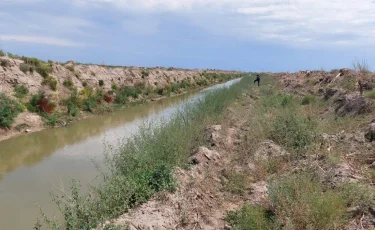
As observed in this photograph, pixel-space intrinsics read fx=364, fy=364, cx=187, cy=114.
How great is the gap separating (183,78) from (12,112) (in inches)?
1311

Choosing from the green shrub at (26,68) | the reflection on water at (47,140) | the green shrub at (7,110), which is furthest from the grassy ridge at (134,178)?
the green shrub at (26,68)

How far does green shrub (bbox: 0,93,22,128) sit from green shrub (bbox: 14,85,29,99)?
4.15ft

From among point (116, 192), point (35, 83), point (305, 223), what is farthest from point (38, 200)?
point (35, 83)

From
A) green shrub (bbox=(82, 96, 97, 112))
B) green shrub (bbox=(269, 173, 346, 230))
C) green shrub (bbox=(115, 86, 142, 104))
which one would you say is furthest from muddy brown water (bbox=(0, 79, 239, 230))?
green shrub (bbox=(115, 86, 142, 104))

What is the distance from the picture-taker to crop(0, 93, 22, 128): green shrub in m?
16.8

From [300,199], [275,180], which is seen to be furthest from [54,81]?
[300,199]

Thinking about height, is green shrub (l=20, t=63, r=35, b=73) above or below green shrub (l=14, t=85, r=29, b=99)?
above

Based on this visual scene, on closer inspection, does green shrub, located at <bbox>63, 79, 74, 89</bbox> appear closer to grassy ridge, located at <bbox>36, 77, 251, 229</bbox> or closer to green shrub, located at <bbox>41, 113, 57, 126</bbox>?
green shrub, located at <bbox>41, 113, 57, 126</bbox>

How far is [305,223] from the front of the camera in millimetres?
5496

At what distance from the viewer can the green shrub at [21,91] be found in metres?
19.7

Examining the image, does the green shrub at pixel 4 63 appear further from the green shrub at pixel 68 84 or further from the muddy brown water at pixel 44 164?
the muddy brown water at pixel 44 164

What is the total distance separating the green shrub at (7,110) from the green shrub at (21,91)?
1265 mm

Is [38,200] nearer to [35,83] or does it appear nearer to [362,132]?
[362,132]

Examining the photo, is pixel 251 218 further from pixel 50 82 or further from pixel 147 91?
pixel 147 91
